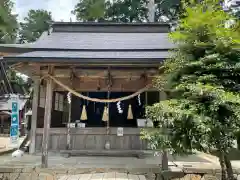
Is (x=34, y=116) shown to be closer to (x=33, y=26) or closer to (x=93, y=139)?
(x=93, y=139)

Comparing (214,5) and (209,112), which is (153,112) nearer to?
(209,112)

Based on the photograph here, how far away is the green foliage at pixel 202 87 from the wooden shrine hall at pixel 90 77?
0.86 meters

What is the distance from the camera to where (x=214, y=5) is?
3.80 metres

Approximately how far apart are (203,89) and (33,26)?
28.5 m

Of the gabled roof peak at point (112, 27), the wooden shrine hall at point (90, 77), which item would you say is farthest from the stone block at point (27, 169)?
the gabled roof peak at point (112, 27)

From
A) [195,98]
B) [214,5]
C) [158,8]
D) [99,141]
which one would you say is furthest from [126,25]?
[158,8]

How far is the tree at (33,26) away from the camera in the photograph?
91.7ft

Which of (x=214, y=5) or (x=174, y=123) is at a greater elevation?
(x=214, y=5)

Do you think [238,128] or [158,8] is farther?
[158,8]

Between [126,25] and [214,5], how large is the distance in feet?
16.1

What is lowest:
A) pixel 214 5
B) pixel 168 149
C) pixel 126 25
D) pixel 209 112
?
pixel 168 149

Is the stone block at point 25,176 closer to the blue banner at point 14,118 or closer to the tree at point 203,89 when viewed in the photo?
the tree at point 203,89

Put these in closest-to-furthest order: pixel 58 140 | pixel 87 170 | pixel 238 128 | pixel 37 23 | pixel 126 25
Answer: pixel 238 128, pixel 87 170, pixel 58 140, pixel 126 25, pixel 37 23

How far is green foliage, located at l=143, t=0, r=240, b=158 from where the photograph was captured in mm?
3365
